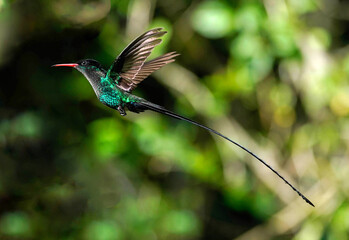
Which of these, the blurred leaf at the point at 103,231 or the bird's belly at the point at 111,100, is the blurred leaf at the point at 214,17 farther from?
the bird's belly at the point at 111,100

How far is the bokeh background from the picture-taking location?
229 cm

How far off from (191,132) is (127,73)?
2382 millimetres

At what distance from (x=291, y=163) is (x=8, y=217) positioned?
1.39 meters

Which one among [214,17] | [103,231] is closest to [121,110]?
[214,17]

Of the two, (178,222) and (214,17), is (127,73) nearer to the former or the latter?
(214,17)

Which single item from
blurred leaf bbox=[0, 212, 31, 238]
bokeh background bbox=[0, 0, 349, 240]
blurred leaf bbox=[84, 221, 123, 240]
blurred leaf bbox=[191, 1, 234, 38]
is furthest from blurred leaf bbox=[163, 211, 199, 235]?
blurred leaf bbox=[191, 1, 234, 38]

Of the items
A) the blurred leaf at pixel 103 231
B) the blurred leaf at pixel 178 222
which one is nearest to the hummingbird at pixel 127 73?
the blurred leaf at pixel 103 231

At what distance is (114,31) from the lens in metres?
2.07

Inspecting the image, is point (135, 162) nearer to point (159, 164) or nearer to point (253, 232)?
point (159, 164)

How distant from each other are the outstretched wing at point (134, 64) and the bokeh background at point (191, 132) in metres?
1.53

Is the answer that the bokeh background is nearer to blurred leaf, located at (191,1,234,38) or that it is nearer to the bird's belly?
blurred leaf, located at (191,1,234,38)

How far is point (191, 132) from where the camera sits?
284 cm

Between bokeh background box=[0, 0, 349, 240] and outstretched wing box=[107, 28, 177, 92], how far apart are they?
153 centimetres

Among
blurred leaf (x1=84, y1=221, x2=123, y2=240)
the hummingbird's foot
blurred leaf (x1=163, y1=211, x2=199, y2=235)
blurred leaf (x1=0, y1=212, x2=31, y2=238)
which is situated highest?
the hummingbird's foot
